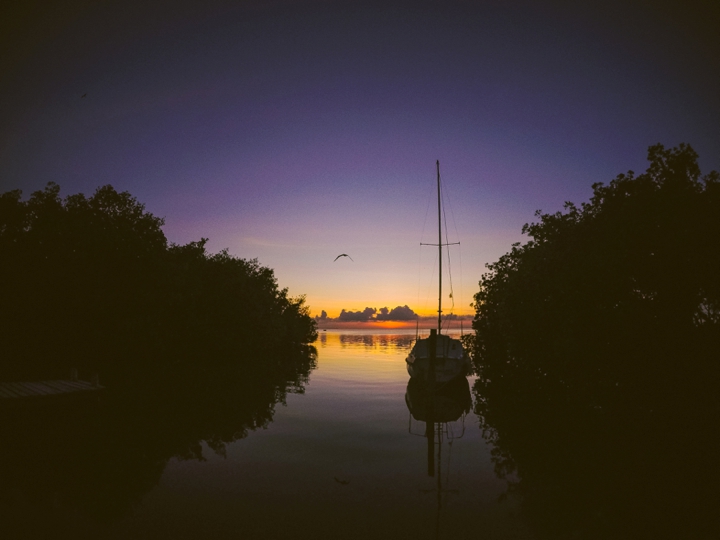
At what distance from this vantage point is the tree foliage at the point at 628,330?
1678 cm

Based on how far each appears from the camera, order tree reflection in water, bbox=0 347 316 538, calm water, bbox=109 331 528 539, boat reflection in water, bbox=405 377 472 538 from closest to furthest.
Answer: calm water, bbox=109 331 528 539
tree reflection in water, bbox=0 347 316 538
boat reflection in water, bbox=405 377 472 538

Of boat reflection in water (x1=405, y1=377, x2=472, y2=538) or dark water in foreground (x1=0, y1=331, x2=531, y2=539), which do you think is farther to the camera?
boat reflection in water (x1=405, y1=377, x2=472, y2=538)

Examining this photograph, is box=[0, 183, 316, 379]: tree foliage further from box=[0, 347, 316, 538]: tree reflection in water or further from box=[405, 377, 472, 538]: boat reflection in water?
box=[405, 377, 472, 538]: boat reflection in water

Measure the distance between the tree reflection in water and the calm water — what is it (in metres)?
0.82

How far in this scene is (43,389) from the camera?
65.0ft

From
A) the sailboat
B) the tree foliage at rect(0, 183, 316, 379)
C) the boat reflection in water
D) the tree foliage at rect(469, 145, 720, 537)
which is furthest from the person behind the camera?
the tree foliage at rect(0, 183, 316, 379)

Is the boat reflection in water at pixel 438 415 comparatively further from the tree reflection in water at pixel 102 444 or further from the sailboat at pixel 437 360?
the tree reflection in water at pixel 102 444

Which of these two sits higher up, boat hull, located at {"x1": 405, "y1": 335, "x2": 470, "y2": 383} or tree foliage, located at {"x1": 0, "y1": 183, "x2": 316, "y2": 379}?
tree foliage, located at {"x1": 0, "y1": 183, "x2": 316, "y2": 379}

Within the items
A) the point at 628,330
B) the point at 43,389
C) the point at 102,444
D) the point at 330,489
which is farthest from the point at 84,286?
the point at 628,330

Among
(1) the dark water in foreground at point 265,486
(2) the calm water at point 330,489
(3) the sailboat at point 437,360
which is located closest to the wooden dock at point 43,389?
(1) the dark water in foreground at point 265,486

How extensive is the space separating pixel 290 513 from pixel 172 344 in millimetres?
34568

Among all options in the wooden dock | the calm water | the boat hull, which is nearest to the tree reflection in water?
the wooden dock

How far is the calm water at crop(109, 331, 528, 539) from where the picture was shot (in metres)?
10.1

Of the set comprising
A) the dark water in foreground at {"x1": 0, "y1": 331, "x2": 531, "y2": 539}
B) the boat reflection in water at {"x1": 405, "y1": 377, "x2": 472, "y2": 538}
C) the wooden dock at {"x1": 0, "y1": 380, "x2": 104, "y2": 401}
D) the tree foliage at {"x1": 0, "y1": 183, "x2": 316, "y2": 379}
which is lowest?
the boat reflection in water at {"x1": 405, "y1": 377, "x2": 472, "y2": 538}
